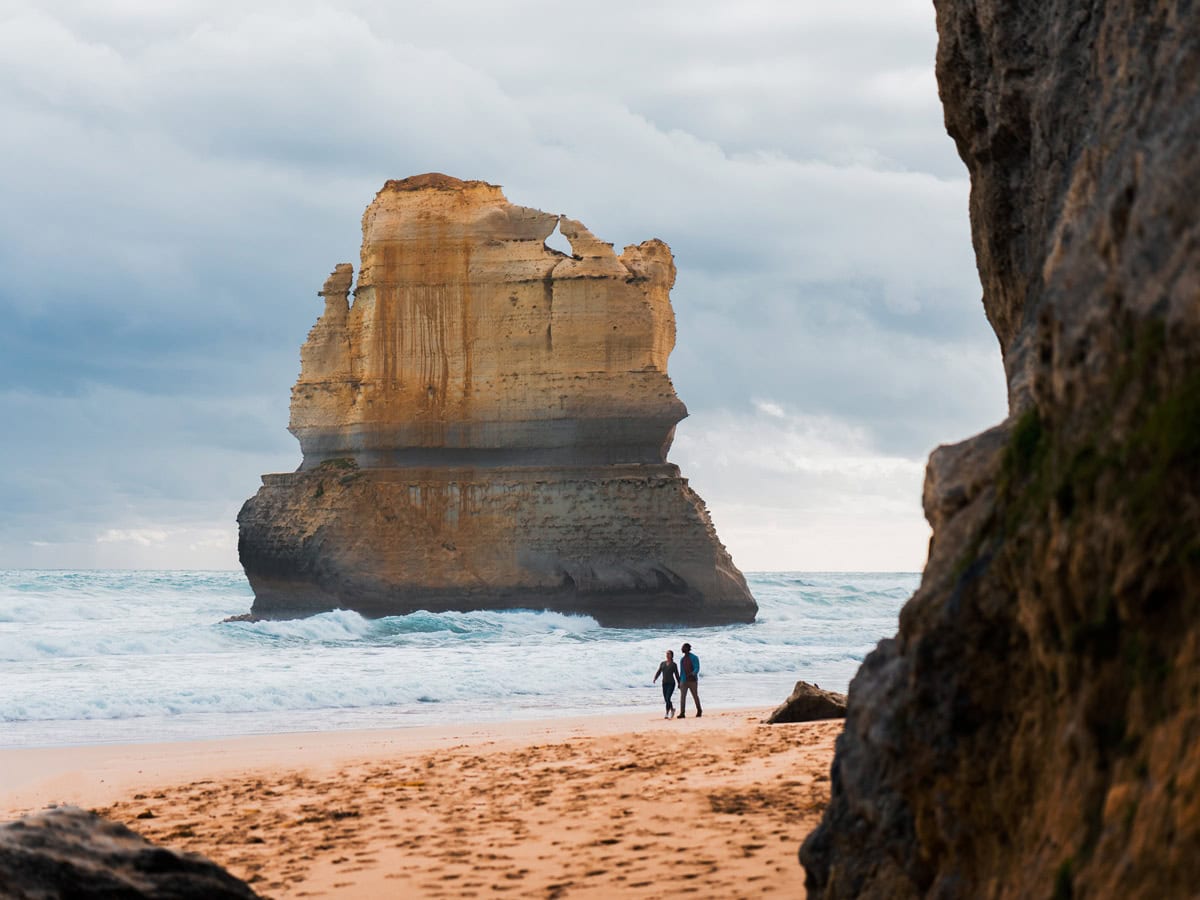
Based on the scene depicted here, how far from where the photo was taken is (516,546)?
120 ft

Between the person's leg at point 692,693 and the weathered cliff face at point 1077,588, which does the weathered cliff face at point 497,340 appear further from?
the weathered cliff face at point 1077,588

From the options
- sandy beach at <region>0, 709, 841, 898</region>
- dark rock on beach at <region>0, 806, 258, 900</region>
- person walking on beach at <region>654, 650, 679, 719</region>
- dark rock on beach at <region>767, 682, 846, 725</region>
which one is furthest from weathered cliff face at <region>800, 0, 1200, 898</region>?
person walking on beach at <region>654, 650, 679, 719</region>

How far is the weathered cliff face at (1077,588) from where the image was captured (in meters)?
2.84

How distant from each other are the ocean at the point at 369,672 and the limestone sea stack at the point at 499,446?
1.37 m

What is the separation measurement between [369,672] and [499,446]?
17.1 m

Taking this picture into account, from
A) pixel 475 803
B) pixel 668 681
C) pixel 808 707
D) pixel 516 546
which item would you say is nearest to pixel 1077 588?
pixel 475 803

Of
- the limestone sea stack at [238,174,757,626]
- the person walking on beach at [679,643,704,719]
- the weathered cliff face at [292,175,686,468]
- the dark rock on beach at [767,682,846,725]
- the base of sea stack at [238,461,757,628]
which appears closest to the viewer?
the dark rock on beach at [767,682,846,725]

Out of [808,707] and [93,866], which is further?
[808,707]

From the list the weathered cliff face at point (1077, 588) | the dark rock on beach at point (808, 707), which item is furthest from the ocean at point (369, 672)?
the weathered cliff face at point (1077, 588)

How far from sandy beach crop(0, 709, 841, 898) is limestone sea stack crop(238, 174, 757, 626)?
21.8 m

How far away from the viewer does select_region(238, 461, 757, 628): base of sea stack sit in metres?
36.0

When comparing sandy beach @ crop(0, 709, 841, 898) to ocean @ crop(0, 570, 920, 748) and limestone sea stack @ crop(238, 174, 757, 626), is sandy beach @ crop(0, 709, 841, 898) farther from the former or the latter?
limestone sea stack @ crop(238, 174, 757, 626)

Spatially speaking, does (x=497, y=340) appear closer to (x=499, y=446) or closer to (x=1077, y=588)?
(x=499, y=446)

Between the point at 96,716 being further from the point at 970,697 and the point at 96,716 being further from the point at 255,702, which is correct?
the point at 970,697
